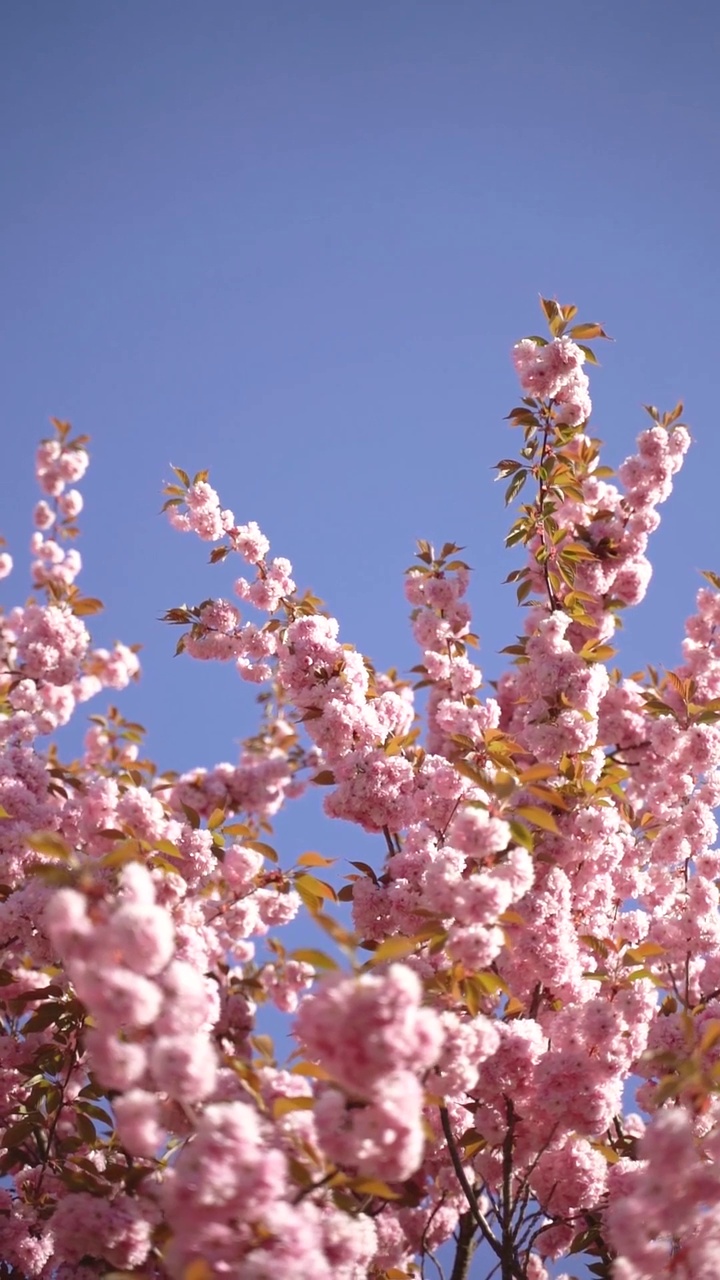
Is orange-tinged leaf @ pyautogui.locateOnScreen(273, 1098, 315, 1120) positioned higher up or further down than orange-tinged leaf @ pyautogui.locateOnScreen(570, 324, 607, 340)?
further down

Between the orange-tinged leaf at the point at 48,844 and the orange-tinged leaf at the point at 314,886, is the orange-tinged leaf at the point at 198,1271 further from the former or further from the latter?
the orange-tinged leaf at the point at 314,886

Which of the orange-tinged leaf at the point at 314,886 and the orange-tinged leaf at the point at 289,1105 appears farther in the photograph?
the orange-tinged leaf at the point at 314,886

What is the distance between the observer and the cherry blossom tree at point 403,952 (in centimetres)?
167

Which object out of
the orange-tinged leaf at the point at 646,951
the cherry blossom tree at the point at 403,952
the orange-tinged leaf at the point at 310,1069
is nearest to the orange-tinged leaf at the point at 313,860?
the cherry blossom tree at the point at 403,952

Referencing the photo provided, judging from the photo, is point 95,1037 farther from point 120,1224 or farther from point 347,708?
point 347,708

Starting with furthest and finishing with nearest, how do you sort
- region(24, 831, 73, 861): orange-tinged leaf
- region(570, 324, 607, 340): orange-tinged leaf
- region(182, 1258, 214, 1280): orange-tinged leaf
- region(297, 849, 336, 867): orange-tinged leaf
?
region(570, 324, 607, 340): orange-tinged leaf → region(297, 849, 336, 867): orange-tinged leaf → region(24, 831, 73, 861): orange-tinged leaf → region(182, 1258, 214, 1280): orange-tinged leaf

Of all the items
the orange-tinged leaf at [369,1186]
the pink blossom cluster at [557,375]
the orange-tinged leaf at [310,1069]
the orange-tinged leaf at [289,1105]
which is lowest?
the orange-tinged leaf at [369,1186]

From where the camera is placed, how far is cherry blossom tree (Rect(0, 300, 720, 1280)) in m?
1.67

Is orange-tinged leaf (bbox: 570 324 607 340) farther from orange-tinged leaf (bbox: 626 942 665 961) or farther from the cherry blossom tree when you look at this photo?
orange-tinged leaf (bbox: 626 942 665 961)

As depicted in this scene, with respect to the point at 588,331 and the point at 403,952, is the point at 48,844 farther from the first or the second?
the point at 588,331

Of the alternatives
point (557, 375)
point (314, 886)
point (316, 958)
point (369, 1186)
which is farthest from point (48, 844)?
point (557, 375)

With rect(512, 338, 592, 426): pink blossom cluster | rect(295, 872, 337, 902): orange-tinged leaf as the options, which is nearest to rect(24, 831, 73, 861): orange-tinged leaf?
rect(295, 872, 337, 902): orange-tinged leaf

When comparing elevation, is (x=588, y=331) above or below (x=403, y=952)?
above

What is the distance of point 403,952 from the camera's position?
1763mm
